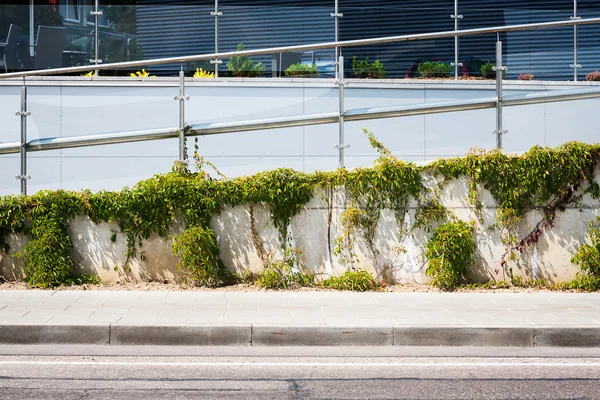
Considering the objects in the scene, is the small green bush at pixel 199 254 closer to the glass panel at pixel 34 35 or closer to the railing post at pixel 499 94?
the railing post at pixel 499 94

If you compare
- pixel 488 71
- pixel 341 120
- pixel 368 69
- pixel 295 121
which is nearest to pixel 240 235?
pixel 295 121

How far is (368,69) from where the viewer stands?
1199cm

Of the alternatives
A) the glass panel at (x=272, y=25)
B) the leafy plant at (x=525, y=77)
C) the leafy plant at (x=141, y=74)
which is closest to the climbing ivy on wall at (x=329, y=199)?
the leafy plant at (x=525, y=77)

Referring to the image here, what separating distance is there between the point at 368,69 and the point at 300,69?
3.64 ft

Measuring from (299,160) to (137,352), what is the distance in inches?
175

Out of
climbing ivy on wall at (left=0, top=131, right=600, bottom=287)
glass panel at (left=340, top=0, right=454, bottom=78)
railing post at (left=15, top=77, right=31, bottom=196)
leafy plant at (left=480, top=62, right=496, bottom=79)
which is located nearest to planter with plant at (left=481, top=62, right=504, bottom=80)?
leafy plant at (left=480, top=62, right=496, bottom=79)

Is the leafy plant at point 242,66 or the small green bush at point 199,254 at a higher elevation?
the leafy plant at point 242,66

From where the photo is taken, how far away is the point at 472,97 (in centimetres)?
1144

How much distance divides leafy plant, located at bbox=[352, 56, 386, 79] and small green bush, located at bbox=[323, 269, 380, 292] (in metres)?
3.01

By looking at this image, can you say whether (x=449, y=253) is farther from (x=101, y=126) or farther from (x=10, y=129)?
(x=10, y=129)

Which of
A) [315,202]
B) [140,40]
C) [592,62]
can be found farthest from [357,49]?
[140,40]

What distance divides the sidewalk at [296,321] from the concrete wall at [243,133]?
219 centimetres

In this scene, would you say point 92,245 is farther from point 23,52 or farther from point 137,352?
point 23,52

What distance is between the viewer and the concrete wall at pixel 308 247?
10938 millimetres
